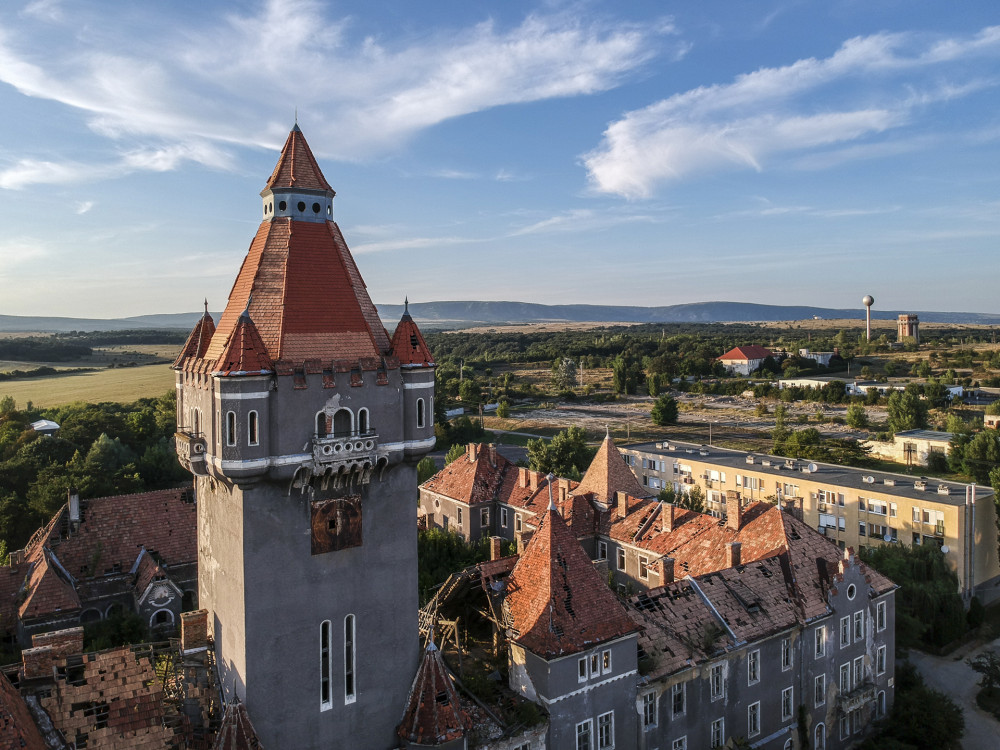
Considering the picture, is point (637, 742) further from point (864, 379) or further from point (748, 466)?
point (864, 379)

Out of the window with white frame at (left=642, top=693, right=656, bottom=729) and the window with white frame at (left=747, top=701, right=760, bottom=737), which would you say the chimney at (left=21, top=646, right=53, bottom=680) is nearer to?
the window with white frame at (left=642, top=693, right=656, bottom=729)

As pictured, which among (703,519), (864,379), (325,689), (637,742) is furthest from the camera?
(864,379)

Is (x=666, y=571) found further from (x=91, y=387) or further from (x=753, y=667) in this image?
(x=91, y=387)

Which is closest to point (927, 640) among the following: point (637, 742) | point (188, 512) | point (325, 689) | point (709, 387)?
point (637, 742)

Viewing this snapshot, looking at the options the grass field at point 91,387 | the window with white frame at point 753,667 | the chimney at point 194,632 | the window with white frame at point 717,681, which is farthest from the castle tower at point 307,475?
the grass field at point 91,387

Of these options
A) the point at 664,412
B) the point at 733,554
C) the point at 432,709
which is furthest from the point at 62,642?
the point at 664,412

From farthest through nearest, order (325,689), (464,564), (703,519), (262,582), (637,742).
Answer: (464,564) < (703,519) < (637,742) < (325,689) < (262,582)
